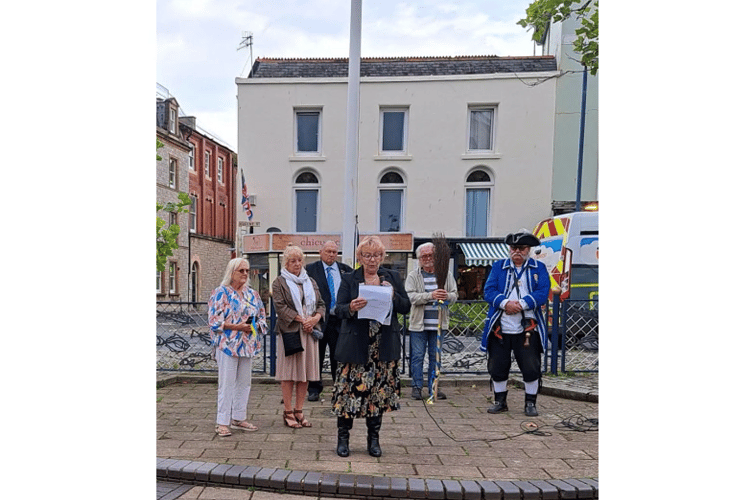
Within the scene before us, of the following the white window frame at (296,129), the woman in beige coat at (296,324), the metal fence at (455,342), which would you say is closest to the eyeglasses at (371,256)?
the woman in beige coat at (296,324)

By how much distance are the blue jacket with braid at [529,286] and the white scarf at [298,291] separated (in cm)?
182

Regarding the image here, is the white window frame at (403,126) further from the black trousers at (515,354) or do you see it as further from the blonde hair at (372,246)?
the blonde hair at (372,246)

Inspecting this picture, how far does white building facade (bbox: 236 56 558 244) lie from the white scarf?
1348cm

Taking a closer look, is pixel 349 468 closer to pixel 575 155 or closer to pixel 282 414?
pixel 282 414

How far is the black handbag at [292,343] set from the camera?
5195 mm

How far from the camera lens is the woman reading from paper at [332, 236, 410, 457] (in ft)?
14.4

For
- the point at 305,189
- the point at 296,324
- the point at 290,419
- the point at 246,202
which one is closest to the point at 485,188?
the point at 305,189

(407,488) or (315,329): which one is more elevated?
(315,329)

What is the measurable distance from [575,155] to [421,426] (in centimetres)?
1512
